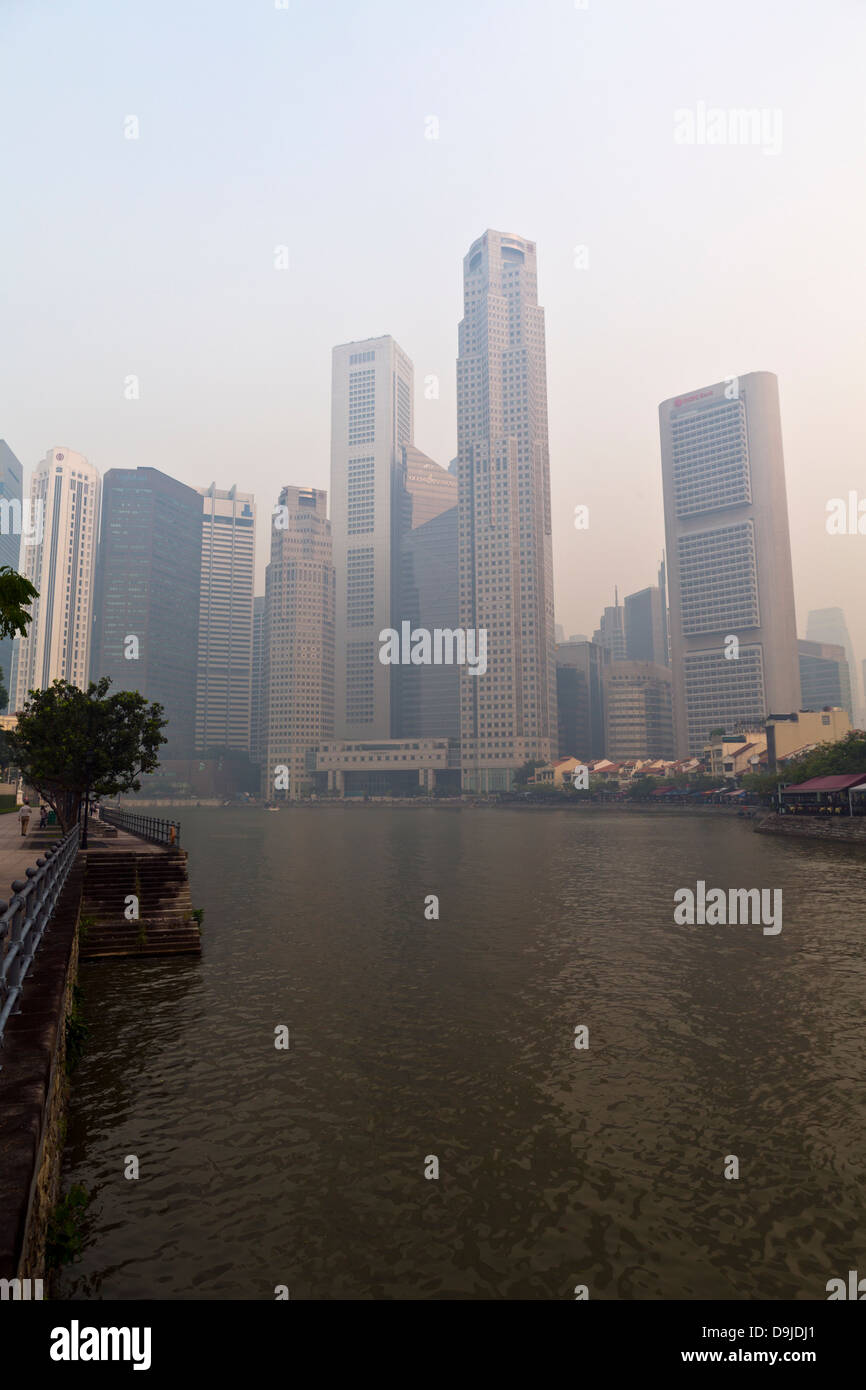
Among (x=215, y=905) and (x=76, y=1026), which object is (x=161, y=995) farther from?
(x=215, y=905)

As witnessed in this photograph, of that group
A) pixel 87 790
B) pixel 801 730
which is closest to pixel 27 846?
pixel 87 790

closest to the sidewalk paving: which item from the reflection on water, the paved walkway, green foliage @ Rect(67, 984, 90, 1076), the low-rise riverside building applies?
the paved walkway

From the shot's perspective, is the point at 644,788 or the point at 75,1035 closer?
the point at 75,1035

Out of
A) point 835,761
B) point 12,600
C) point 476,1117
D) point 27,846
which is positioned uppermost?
point 12,600

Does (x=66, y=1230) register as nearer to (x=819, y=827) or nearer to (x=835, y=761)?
(x=819, y=827)

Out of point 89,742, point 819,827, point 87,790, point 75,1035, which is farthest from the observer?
point 819,827

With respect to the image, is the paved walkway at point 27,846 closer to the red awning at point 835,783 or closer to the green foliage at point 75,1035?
the green foliage at point 75,1035
